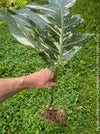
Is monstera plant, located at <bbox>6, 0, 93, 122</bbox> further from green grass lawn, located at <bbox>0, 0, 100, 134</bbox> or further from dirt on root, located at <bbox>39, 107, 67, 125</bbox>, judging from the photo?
green grass lawn, located at <bbox>0, 0, 100, 134</bbox>

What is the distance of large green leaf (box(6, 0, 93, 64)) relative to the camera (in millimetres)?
1228

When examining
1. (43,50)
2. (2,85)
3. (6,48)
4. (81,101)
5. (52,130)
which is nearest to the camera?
(43,50)

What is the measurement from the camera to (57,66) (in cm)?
129

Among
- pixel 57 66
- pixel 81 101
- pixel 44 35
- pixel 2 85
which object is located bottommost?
pixel 81 101

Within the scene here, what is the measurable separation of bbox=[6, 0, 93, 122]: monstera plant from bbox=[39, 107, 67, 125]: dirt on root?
915 mm

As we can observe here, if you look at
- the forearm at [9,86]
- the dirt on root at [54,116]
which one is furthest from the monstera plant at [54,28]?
the dirt on root at [54,116]

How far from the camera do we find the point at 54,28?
1271mm

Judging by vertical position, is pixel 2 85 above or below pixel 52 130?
above

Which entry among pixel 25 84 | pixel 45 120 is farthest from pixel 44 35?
pixel 45 120

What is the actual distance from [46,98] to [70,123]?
515 millimetres

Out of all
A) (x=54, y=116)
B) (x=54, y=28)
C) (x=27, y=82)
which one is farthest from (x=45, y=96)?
(x=54, y=28)

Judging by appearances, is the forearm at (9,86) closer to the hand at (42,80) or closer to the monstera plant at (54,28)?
the hand at (42,80)

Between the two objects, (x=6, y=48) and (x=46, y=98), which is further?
(x=6, y=48)

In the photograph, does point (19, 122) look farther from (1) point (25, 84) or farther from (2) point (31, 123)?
(1) point (25, 84)
